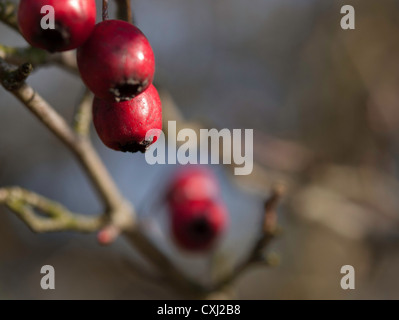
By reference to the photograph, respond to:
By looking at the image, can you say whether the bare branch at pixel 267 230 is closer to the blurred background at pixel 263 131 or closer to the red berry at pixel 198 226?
the red berry at pixel 198 226

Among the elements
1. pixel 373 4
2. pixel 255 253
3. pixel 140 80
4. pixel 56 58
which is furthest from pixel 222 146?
pixel 373 4

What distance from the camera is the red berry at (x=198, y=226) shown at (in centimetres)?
289

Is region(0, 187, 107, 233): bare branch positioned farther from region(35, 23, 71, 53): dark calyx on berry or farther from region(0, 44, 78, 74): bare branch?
region(35, 23, 71, 53): dark calyx on berry

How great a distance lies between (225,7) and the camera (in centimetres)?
538

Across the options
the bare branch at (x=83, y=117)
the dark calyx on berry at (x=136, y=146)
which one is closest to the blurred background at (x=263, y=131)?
the bare branch at (x=83, y=117)

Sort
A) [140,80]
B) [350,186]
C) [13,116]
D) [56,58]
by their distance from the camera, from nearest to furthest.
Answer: [140,80] < [56,58] < [350,186] < [13,116]

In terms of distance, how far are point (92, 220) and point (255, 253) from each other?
2.38 feet

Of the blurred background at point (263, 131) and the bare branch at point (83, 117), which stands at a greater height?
the blurred background at point (263, 131)

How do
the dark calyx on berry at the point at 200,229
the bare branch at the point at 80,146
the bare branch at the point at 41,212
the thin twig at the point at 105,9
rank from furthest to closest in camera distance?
the dark calyx on berry at the point at 200,229
the bare branch at the point at 41,212
the bare branch at the point at 80,146
the thin twig at the point at 105,9

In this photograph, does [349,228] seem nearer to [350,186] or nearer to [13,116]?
[350,186]

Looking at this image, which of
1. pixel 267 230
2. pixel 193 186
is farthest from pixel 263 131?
pixel 267 230

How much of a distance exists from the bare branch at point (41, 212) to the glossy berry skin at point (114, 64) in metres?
0.89

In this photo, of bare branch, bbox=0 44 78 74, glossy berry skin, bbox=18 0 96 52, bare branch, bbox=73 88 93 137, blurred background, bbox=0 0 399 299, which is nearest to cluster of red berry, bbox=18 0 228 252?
glossy berry skin, bbox=18 0 96 52

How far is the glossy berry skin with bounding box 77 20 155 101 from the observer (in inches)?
46.6
